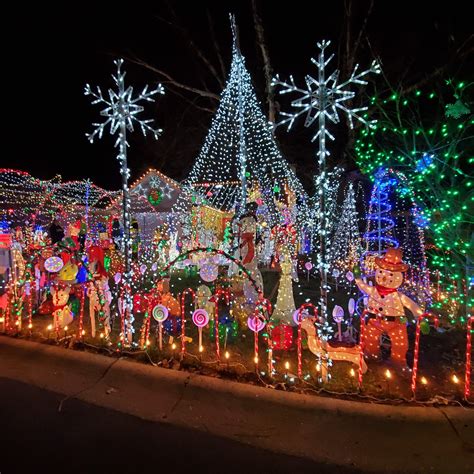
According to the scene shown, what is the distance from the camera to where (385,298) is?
475 cm

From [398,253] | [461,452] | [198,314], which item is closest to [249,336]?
[198,314]

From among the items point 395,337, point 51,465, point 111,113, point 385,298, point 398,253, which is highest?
point 111,113

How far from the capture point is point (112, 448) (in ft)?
10.6

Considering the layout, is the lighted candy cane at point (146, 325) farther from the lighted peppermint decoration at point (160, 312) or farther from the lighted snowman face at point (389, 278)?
the lighted snowman face at point (389, 278)

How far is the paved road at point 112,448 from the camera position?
2988 mm

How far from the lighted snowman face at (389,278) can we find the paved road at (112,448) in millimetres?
2429

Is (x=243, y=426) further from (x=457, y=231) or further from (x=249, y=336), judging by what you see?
(x=457, y=231)

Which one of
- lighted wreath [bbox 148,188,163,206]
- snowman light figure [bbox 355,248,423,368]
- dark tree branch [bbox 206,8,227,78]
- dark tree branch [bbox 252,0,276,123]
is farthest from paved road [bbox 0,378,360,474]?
dark tree branch [bbox 206,8,227,78]

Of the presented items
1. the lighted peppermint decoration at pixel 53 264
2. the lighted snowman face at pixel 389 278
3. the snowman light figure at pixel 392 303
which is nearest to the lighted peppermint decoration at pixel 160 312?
the lighted peppermint decoration at pixel 53 264

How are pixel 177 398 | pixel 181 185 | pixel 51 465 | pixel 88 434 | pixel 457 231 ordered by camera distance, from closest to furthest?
pixel 51 465 → pixel 88 434 → pixel 177 398 → pixel 457 231 → pixel 181 185

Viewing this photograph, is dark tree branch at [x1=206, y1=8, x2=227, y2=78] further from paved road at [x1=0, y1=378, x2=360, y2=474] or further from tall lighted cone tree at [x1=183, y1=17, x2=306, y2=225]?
paved road at [x1=0, y1=378, x2=360, y2=474]

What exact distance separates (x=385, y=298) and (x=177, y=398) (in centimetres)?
294

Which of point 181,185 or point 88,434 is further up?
point 181,185

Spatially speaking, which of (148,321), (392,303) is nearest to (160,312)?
(148,321)
